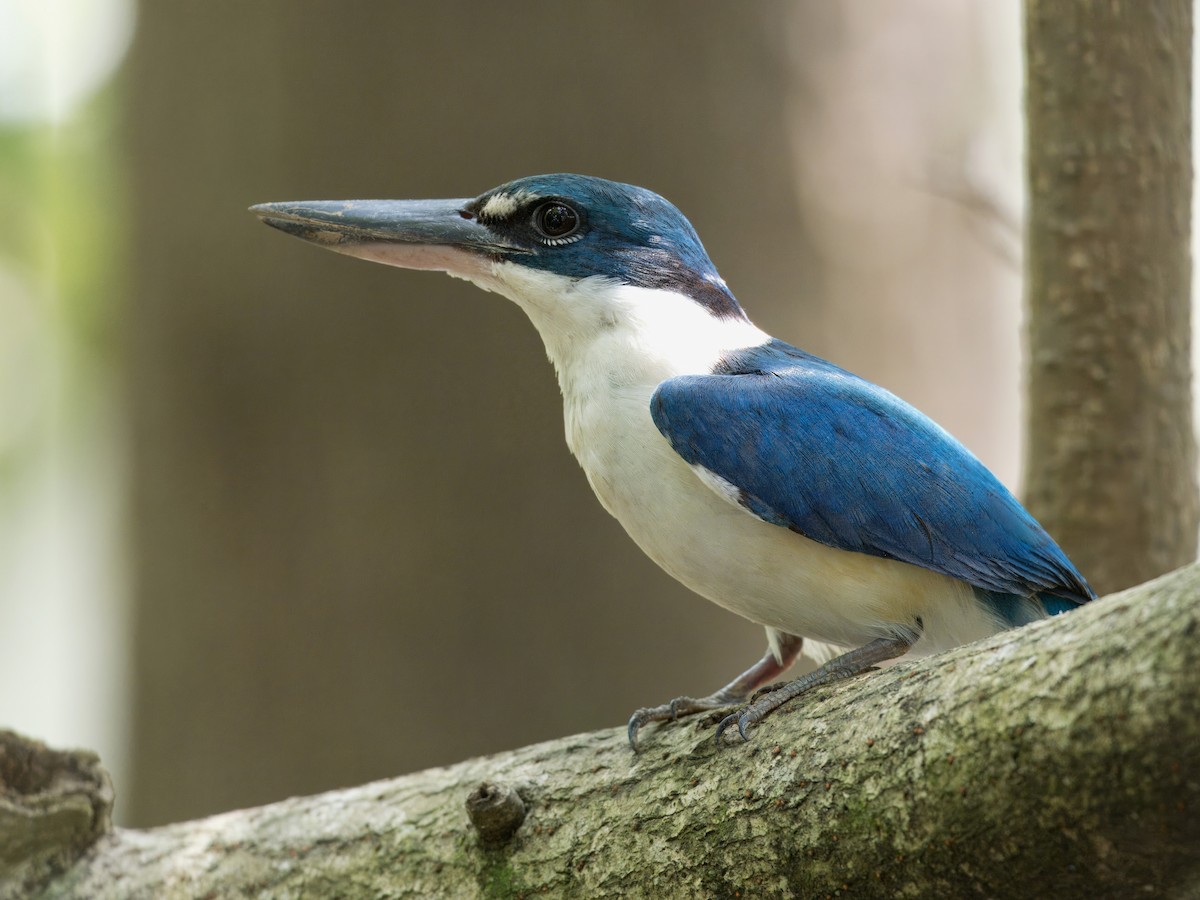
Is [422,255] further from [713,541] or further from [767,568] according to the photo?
[767,568]

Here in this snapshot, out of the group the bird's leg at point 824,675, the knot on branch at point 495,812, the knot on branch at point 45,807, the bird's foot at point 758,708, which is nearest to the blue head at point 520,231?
the bird's leg at point 824,675

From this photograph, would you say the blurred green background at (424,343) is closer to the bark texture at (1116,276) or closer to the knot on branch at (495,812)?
the bark texture at (1116,276)

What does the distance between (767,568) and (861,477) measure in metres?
0.35

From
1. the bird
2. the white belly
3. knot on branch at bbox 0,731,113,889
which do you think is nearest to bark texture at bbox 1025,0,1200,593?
the bird

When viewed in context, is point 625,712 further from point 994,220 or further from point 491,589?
point 994,220

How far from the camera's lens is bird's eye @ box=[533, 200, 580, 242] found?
12.7 feet

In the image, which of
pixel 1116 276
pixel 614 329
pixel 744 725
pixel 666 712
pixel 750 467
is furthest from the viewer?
pixel 1116 276

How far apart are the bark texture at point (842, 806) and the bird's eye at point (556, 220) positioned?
Result: 59.6 inches

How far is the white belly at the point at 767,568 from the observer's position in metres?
3.28

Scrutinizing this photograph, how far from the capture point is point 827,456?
337 cm

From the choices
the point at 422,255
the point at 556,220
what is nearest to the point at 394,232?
the point at 422,255

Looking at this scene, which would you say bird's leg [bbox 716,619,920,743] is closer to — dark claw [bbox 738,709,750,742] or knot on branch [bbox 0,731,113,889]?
dark claw [bbox 738,709,750,742]

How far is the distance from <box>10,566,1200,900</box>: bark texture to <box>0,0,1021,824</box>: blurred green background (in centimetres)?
222

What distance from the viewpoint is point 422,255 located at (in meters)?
3.89
